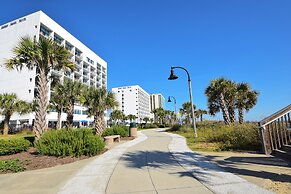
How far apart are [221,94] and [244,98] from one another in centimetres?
515

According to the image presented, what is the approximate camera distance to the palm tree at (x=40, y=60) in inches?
444

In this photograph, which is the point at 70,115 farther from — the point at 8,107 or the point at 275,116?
the point at 8,107

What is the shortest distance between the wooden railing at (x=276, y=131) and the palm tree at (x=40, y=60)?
429 inches

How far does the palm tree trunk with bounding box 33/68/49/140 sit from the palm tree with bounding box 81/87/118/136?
7613 millimetres

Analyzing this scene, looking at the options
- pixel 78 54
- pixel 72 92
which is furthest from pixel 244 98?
pixel 78 54

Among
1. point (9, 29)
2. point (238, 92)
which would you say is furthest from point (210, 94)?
point (9, 29)

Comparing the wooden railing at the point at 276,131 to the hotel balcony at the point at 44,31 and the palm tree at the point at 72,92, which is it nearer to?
the palm tree at the point at 72,92

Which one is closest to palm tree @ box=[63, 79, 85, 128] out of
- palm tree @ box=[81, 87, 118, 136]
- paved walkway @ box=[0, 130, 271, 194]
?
palm tree @ box=[81, 87, 118, 136]

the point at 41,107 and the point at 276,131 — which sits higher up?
the point at 41,107

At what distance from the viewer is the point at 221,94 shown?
80.5 feet

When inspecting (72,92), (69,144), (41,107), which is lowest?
(69,144)

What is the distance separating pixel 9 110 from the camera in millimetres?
33344

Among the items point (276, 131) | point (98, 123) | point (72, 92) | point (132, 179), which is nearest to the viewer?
point (132, 179)

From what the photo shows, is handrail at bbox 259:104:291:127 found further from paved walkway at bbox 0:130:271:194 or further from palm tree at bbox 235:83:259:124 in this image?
palm tree at bbox 235:83:259:124
